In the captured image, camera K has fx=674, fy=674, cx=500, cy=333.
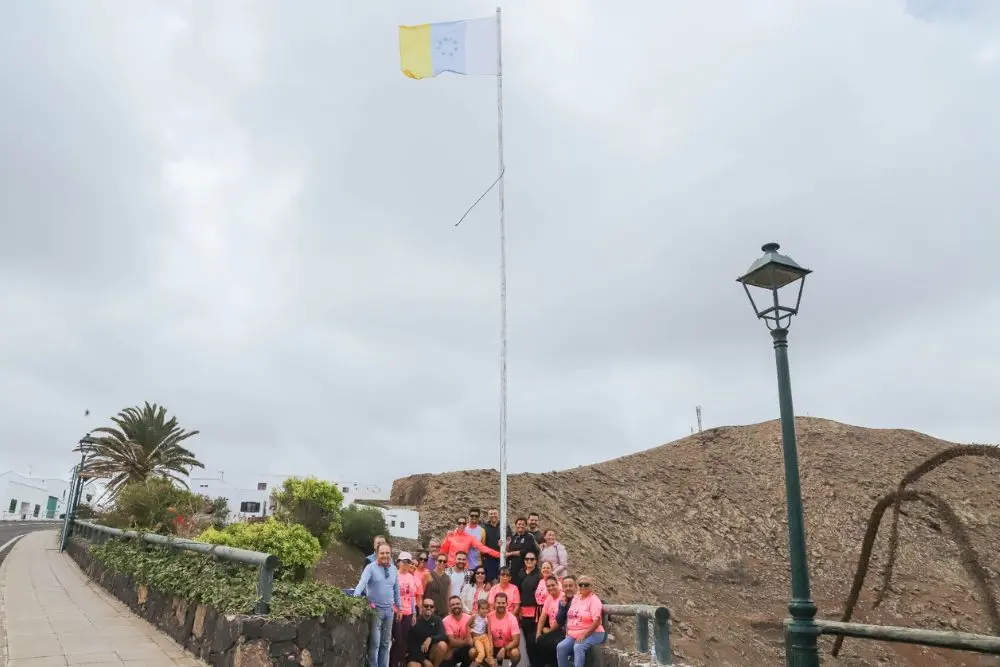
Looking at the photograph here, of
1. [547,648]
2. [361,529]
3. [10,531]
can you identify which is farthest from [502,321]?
[10,531]

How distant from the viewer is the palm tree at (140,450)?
1236 inches

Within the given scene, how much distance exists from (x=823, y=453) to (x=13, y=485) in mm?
83483

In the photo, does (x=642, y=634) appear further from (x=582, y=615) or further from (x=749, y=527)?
(x=749, y=527)

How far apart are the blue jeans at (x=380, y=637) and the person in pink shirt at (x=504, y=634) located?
1467mm

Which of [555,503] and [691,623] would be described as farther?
[555,503]

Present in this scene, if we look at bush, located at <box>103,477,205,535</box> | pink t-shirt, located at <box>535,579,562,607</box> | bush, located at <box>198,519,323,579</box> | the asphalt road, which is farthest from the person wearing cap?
the asphalt road

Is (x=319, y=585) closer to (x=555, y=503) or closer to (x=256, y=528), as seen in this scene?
(x=256, y=528)

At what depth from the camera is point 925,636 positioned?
13.0ft

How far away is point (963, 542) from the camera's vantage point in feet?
34.8

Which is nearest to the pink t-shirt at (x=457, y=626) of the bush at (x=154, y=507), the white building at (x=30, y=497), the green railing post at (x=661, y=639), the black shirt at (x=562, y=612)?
the black shirt at (x=562, y=612)

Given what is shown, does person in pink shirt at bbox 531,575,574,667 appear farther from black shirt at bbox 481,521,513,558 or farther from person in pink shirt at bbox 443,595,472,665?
black shirt at bbox 481,521,513,558

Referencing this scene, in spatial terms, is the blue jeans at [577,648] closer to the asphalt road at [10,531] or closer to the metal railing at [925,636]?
the metal railing at [925,636]

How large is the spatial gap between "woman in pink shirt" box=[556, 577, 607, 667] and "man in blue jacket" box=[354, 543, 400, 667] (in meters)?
1.94

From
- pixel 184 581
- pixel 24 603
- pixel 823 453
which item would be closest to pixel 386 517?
pixel 24 603
